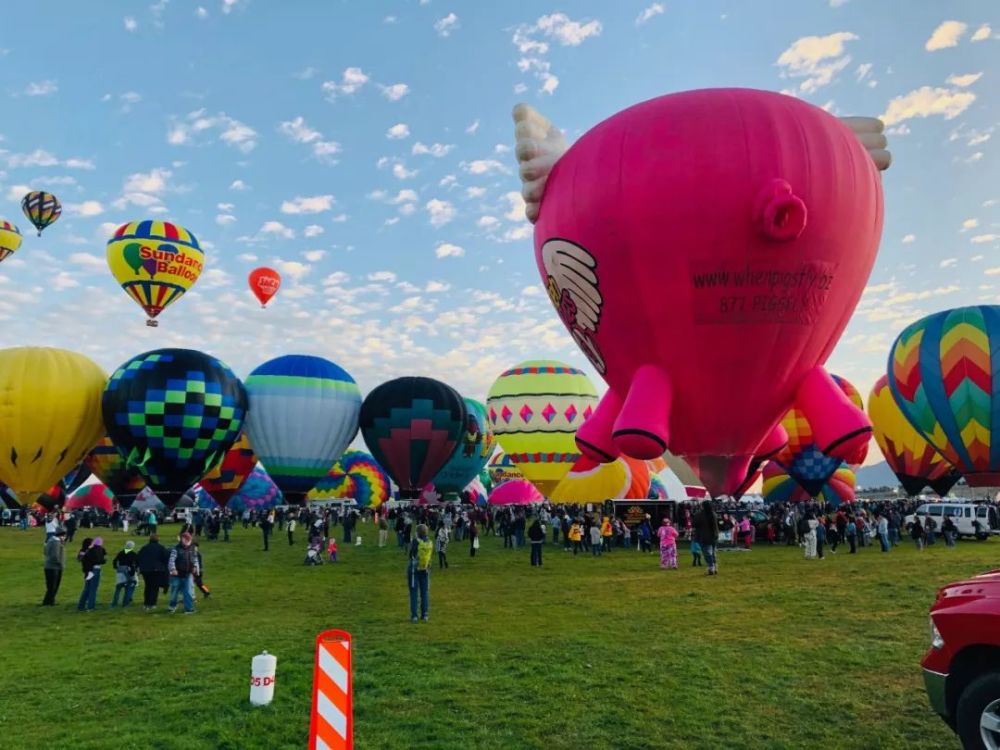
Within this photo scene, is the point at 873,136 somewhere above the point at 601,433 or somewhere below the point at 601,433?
above

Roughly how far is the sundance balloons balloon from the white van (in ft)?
45.2

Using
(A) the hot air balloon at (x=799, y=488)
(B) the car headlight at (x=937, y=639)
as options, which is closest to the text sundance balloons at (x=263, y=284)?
(A) the hot air balloon at (x=799, y=488)

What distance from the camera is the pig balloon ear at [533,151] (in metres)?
14.6

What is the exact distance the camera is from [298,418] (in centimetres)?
3434

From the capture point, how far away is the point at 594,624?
32.5 ft

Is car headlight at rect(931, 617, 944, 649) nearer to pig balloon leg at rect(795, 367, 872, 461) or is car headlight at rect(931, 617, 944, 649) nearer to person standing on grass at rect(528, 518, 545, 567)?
pig balloon leg at rect(795, 367, 872, 461)

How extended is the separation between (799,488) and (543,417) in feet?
55.3

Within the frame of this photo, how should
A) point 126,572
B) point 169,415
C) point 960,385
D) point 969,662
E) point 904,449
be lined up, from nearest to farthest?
point 969,662, point 126,572, point 960,385, point 169,415, point 904,449

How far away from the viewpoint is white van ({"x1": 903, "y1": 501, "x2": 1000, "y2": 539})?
24.1 m

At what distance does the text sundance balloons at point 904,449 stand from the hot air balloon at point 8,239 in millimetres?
52324

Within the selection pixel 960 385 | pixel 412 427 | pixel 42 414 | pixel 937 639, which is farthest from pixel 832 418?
pixel 42 414

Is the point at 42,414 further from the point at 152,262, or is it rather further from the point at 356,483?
the point at 356,483

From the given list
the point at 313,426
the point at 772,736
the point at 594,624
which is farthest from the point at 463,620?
the point at 313,426

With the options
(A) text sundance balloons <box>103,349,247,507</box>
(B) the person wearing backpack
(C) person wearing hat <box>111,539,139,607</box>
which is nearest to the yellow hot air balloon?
(A) text sundance balloons <box>103,349,247,507</box>
